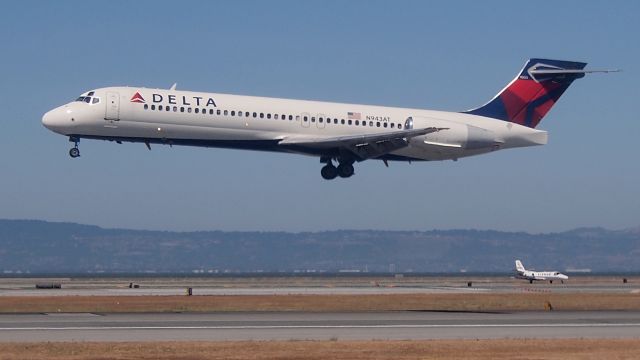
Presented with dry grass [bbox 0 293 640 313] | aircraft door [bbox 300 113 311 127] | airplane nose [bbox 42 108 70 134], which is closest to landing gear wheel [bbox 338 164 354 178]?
aircraft door [bbox 300 113 311 127]

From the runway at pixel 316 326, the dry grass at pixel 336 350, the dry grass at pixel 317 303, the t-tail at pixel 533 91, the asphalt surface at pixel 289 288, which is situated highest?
the t-tail at pixel 533 91

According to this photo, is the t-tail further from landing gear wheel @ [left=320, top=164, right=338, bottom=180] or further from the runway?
the runway

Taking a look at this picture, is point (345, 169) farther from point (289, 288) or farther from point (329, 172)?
point (289, 288)

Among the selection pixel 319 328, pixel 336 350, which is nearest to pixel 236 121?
pixel 319 328

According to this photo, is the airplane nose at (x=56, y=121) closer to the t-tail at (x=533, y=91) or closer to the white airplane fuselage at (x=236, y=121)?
the white airplane fuselage at (x=236, y=121)

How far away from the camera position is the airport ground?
34688 millimetres

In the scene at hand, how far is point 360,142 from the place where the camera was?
6391cm

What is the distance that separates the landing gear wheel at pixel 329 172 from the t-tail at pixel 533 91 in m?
10.3

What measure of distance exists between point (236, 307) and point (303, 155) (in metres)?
12.2

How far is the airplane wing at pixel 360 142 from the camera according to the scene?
63.4 metres

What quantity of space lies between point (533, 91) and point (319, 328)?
114ft

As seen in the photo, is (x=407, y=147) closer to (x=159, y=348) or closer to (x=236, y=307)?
(x=236, y=307)

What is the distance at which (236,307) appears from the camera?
188 feet

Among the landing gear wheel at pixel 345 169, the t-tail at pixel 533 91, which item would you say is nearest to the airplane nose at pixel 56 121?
the landing gear wheel at pixel 345 169
